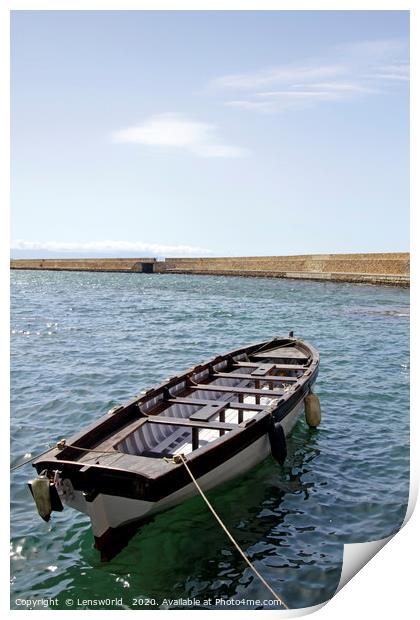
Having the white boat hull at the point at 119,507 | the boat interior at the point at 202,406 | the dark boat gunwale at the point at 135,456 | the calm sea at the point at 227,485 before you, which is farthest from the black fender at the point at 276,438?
the white boat hull at the point at 119,507

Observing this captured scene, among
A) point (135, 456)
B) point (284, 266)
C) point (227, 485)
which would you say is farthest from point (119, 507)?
point (284, 266)

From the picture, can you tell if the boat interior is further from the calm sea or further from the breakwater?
the breakwater

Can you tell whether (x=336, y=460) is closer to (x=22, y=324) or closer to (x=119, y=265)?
(x=22, y=324)

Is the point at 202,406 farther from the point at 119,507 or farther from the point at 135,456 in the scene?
the point at 119,507

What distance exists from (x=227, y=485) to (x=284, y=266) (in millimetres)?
55427

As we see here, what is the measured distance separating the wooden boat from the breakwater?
40.2 meters

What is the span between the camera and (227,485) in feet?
30.1

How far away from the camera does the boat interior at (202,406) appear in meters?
8.88

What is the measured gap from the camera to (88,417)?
1384 centimetres

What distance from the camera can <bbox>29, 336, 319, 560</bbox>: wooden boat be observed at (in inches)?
278

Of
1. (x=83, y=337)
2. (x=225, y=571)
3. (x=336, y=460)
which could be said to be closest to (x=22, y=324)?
(x=83, y=337)

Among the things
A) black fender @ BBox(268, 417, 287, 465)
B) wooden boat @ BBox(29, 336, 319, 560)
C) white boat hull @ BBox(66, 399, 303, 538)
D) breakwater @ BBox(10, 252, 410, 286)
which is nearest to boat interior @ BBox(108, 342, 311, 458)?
wooden boat @ BBox(29, 336, 319, 560)

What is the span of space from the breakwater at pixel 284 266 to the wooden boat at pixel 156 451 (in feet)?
132

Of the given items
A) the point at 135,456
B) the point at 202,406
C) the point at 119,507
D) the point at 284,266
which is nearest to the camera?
the point at 119,507
